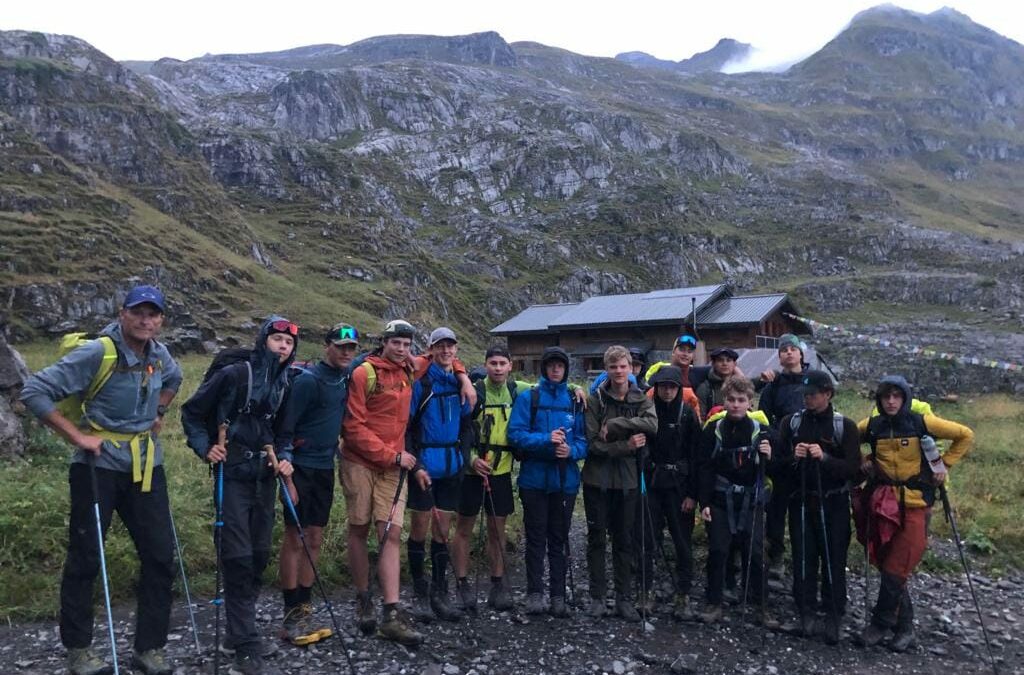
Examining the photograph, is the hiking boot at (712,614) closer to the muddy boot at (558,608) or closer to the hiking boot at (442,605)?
the muddy boot at (558,608)

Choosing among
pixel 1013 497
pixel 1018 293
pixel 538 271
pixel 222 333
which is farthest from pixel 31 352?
pixel 1018 293

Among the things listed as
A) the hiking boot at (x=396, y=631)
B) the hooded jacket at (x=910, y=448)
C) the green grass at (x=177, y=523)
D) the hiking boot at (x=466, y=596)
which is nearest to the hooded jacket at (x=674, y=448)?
the hooded jacket at (x=910, y=448)

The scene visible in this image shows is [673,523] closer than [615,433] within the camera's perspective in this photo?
No

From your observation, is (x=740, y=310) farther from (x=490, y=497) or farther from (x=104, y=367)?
(x=104, y=367)

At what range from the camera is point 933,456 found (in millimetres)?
6047

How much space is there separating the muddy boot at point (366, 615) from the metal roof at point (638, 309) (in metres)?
31.4

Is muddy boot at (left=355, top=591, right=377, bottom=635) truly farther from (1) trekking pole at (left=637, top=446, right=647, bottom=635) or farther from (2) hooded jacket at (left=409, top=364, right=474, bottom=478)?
(1) trekking pole at (left=637, top=446, right=647, bottom=635)

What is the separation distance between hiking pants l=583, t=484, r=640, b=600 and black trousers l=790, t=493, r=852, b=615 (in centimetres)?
173

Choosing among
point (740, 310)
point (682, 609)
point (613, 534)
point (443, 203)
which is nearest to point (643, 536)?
point (613, 534)

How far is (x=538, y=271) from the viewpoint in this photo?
72250mm

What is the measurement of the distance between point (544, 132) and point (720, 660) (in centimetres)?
10240

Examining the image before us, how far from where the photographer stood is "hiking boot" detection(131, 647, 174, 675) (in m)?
4.78

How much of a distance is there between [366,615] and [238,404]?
90.6 inches

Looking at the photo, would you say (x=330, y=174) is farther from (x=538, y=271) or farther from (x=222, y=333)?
(x=222, y=333)
